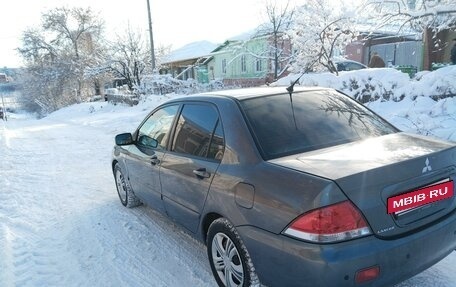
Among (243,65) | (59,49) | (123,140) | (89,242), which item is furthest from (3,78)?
(89,242)

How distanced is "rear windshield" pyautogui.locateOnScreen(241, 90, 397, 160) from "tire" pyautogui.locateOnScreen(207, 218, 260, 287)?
0.65 meters

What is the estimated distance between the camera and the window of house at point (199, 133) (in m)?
3.07

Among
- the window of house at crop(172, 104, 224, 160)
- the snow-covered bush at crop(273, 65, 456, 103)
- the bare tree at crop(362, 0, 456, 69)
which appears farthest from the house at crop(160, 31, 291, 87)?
the window of house at crop(172, 104, 224, 160)

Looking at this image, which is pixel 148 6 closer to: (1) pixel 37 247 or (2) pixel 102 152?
(2) pixel 102 152

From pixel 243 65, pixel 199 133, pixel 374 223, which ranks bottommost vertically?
pixel 374 223

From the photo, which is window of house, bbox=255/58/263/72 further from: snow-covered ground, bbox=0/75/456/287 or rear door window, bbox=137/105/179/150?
rear door window, bbox=137/105/179/150

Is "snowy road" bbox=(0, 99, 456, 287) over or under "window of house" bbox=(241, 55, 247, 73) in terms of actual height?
under

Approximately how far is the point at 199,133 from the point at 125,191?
2243 millimetres

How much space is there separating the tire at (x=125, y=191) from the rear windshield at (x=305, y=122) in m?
2.54

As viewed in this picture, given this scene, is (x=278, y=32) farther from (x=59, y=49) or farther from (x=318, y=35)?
(x=59, y=49)

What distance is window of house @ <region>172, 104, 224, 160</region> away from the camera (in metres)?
3.07

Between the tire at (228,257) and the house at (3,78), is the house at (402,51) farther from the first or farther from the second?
the house at (3,78)

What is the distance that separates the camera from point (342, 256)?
2133 millimetres

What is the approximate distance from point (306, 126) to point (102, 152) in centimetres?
770
